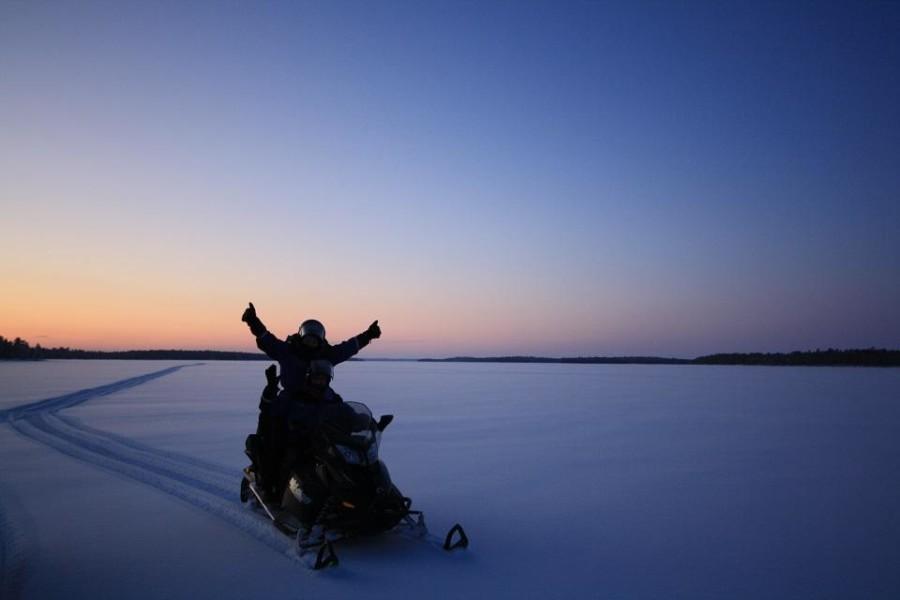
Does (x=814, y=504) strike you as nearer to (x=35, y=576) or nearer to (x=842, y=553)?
(x=842, y=553)

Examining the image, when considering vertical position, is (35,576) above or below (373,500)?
below

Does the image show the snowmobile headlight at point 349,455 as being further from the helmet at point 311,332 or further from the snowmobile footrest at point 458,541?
the helmet at point 311,332

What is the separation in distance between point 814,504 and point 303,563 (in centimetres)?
499

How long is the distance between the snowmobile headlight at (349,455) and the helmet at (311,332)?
148cm

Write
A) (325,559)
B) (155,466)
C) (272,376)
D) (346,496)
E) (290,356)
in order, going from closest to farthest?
(325,559)
(346,496)
(272,376)
(290,356)
(155,466)

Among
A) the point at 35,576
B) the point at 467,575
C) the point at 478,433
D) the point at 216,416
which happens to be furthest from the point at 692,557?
the point at 216,416

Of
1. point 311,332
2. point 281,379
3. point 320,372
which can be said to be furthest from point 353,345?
point 320,372

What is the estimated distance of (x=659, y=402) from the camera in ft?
52.7

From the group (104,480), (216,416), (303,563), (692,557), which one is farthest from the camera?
(216,416)

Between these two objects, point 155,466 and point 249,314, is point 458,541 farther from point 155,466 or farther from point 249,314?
point 155,466

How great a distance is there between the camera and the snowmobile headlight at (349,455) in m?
4.07

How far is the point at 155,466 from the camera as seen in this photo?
265 inches

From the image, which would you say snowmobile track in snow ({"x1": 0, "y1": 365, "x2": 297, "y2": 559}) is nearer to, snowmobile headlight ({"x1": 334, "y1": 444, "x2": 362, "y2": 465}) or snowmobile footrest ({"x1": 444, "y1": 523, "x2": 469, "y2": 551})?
snowmobile headlight ({"x1": 334, "y1": 444, "x2": 362, "y2": 465})

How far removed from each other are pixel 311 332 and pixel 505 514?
101 inches
